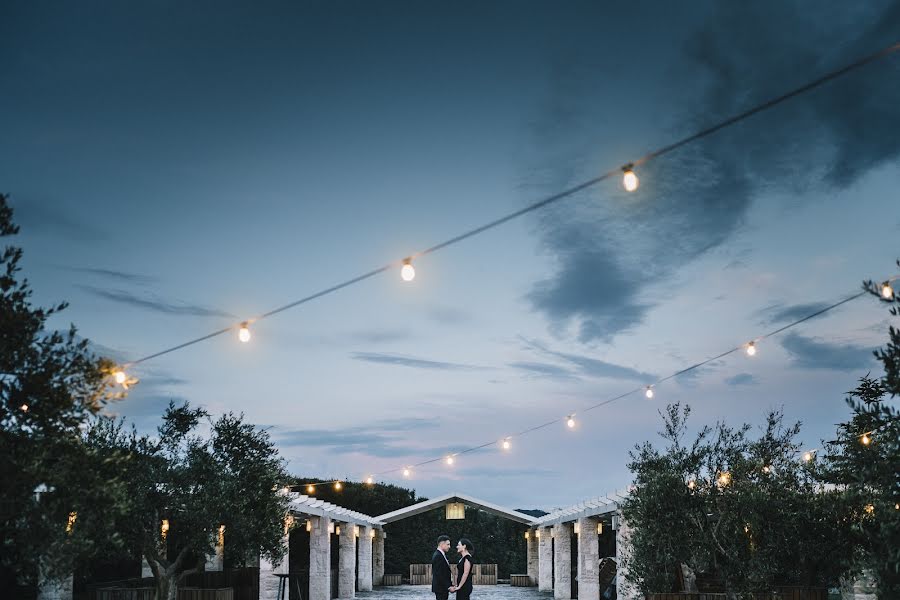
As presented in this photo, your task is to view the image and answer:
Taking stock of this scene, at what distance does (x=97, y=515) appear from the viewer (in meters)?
8.89

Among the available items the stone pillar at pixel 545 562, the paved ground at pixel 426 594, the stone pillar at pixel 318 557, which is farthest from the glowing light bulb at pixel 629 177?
the stone pillar at pixel 545 562

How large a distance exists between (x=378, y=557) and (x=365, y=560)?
3701 mm

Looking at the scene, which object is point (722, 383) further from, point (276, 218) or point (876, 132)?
point (276, 218)

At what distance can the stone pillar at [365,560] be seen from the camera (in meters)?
34.3

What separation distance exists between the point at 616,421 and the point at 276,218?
14959 mm

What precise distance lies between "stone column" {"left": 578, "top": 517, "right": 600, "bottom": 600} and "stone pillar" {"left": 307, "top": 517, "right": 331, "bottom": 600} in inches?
299

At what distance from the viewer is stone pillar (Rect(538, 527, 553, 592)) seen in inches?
1396

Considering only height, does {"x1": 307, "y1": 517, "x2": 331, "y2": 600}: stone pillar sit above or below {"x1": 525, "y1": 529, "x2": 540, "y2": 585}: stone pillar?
above

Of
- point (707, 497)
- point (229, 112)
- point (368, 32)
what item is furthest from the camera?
point (229, 112)

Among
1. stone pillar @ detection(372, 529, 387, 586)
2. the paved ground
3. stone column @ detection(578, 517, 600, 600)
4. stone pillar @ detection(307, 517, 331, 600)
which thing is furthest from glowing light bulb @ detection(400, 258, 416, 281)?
stone pillar @ detection(372, 529, 387, 586)

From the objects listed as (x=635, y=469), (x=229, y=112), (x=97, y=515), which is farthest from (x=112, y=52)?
(x=635, y=469)

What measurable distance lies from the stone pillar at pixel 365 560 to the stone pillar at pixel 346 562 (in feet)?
11.5

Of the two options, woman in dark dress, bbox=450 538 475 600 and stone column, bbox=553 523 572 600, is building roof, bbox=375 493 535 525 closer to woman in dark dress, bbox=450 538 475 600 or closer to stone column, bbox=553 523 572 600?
stone column, bbox=553 523 572 600

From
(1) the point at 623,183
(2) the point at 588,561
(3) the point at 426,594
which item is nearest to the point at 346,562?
(3) the point at 426,594
